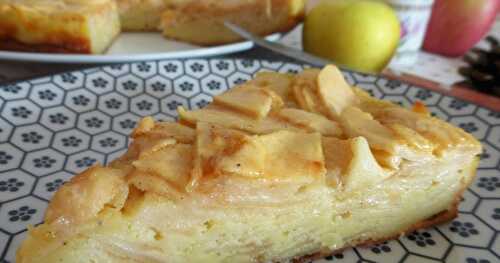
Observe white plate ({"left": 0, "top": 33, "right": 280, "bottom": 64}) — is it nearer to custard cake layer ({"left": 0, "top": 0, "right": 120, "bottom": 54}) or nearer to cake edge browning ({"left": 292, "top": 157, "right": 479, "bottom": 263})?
custard cake layer ({"left": 0, "top": 0, "right": 120, "bottom": 54})

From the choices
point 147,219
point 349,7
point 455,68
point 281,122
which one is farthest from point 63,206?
point 455,68

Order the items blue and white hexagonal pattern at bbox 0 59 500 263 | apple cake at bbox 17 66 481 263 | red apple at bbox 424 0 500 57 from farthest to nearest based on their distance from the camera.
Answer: red apple at bbox 424 0 500 57, blue and white hexagonal pattern at bbox 0 59 500 263, apple cake at bbox 17 66 481 263

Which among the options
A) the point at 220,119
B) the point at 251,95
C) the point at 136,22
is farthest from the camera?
the point at 136,22

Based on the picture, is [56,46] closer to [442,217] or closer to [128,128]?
[128,128]

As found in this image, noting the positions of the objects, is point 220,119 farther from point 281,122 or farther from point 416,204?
point 416,204

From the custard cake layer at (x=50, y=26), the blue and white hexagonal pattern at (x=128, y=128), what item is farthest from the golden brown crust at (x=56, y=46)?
the blue and white hexagonal pattern at (x=128, y=128)

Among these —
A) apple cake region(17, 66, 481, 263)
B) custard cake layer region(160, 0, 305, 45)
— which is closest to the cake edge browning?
apple cake region(17, 66, 481, 263)

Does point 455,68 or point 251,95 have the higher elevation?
point 251,95

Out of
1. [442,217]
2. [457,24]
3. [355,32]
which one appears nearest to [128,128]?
[442,217]
